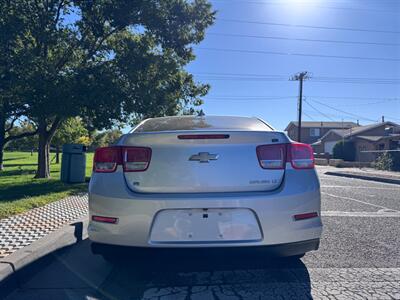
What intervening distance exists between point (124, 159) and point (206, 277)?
143 cm

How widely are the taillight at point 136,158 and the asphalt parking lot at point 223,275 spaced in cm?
75

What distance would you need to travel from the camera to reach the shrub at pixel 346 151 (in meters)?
40.3

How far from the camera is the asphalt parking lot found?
124 inches

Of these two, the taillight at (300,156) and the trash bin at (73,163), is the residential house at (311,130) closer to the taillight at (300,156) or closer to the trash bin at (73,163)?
the trash bin at (73,163)

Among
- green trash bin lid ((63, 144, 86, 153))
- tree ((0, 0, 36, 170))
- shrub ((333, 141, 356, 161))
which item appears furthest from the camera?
shrub ((333, 141, 356, 161))

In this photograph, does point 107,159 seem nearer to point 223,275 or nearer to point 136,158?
point 136,158

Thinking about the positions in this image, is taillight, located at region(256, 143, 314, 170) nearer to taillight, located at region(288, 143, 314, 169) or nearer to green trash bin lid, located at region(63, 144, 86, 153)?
taillight, located at region(288, 143, 314, 169)

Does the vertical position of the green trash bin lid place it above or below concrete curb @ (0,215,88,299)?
above

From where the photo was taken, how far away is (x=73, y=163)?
11.6m

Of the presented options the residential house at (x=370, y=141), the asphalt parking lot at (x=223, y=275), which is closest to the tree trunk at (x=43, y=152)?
the asphalt parking lot at (x=223, y=275)

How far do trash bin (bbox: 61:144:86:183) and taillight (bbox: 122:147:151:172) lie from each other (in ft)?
28.5

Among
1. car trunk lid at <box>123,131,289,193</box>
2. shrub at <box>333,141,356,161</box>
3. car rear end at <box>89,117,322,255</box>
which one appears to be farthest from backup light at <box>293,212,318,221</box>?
shrub at <box>333,141,356,161</box>

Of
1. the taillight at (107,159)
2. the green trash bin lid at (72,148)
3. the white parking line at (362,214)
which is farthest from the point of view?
the green trash bin lid at (72,148)

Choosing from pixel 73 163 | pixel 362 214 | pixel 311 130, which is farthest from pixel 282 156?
pixel 311 130
